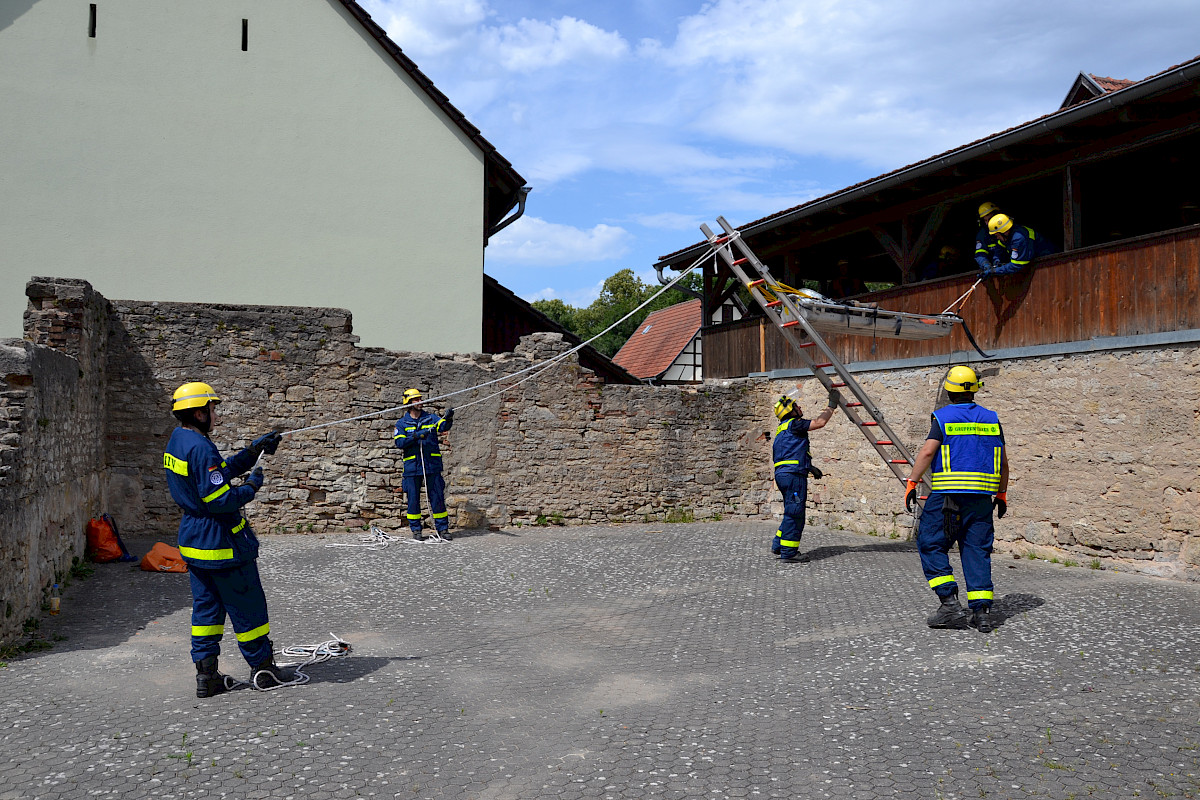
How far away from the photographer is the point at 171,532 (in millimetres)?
Answer: 11188

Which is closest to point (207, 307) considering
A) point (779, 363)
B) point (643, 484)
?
point (643, 484)

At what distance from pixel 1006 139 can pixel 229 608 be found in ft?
30.1

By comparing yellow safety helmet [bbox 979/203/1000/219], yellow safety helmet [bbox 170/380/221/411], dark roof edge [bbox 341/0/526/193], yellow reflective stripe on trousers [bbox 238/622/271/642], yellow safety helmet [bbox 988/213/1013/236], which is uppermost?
dark roof edge [bbox 341/0/526/193]

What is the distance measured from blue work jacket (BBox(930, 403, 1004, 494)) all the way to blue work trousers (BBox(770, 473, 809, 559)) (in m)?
3.03

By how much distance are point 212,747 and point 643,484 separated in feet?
31.4

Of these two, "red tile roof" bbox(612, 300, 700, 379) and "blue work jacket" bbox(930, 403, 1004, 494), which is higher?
"red tile roof" bbox(612, 300, 700, 379)

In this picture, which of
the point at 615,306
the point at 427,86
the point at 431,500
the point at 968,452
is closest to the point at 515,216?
the point at 427,86

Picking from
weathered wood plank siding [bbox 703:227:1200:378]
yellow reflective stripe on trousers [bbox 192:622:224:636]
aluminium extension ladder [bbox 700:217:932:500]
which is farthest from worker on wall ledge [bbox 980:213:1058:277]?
yellow reflective stripe on trousers [bbox 192:622:224:636]

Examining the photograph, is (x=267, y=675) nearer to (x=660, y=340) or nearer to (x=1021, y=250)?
(x=1021, y=250)

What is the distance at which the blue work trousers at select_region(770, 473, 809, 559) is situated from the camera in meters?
9.57

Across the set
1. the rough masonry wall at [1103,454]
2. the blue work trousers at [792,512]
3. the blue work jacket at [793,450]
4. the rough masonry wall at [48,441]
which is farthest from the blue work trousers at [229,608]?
the rough masonry wall at [1103,454]

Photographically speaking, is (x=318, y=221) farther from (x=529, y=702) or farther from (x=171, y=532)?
(x=529, y=702)

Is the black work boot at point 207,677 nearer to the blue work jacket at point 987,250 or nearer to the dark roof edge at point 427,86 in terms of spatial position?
the blue work jacket at point 987,250

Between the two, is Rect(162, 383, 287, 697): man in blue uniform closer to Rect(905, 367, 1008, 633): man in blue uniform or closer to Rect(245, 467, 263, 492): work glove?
Rect(245, 467, 263, 492): work glove
